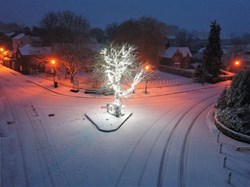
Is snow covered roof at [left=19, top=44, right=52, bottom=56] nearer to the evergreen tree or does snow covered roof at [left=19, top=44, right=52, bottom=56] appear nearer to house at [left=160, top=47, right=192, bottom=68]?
house at [left=160, top=47, right=192, bottom=68]

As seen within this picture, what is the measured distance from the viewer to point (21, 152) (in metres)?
15.3

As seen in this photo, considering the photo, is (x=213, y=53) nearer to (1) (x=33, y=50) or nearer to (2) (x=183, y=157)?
(2) (x=183, y=157)

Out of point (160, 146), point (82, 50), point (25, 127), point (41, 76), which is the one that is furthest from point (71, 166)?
point (41, 76)

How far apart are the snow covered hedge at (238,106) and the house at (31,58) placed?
29.8 metres

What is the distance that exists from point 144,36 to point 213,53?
12.9m

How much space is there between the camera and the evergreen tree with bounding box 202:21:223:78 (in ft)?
118

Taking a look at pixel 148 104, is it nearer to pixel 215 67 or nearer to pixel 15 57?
pixel 215 67

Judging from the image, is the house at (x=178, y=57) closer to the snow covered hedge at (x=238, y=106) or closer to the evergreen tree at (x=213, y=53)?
the evergreen tree at (x=213, y=53)

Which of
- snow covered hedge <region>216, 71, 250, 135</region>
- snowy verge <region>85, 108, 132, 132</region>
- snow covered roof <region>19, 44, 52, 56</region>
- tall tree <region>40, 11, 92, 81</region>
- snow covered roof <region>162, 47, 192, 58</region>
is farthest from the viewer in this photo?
snow covered roof <region>162, 47, 192, 58</region>

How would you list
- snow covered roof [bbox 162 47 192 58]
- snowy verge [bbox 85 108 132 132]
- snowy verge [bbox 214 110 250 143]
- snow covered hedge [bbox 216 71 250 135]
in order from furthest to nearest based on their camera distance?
snow covered roof [bbox 162 47 192 58] → snowy verge [bbox 85 108 132 132] → snow covered hedge [bbox 216 71 250 135] → snowy verge [bbox 214 110 250 143]

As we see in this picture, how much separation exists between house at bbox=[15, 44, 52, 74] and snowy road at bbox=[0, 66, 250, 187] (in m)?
16.6

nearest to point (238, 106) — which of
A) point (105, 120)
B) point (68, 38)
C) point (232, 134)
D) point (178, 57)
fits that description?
point (232, 134)

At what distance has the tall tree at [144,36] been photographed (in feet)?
140

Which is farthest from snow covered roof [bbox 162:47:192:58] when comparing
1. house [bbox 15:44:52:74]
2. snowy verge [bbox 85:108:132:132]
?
snowy verge [bbox 85:108:132:132]
